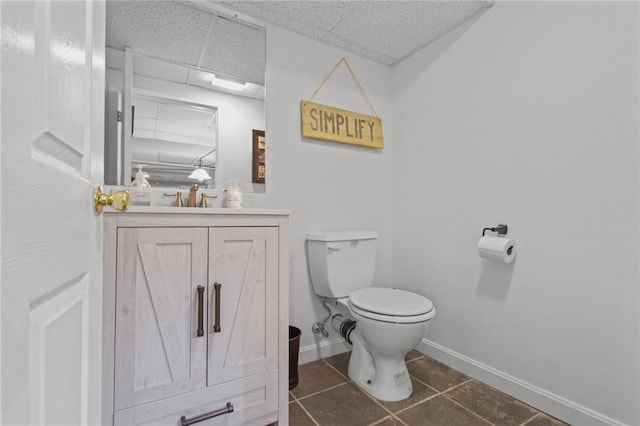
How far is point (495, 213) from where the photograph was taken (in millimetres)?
1630

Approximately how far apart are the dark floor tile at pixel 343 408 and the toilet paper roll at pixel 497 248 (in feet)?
2.92

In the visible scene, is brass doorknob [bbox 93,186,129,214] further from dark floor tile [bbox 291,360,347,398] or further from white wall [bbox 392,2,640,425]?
white wall [bbox 392,2,640,425]

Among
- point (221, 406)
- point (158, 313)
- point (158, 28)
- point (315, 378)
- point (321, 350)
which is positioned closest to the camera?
point (158, 313)

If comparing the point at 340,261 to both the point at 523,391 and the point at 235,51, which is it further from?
the point at 235,51

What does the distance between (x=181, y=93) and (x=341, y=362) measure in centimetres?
178

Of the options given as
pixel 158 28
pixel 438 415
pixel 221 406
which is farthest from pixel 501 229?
pixel 158 28

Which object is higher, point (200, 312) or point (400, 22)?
point (400, 22)

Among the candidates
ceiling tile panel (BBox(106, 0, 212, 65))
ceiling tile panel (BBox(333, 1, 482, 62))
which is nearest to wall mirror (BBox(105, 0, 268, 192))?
ceiling tile panel (BBox(106, 0, 212, 65))

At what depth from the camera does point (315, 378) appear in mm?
1700

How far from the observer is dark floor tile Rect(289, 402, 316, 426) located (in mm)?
1321

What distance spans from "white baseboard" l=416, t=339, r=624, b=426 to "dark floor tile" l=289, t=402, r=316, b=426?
3.08 feet

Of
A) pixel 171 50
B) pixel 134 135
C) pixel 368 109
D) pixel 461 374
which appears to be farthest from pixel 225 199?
pixel 461 374

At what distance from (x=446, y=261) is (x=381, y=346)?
717 millimetres

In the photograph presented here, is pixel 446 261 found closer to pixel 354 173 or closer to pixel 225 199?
pixel 354 173
